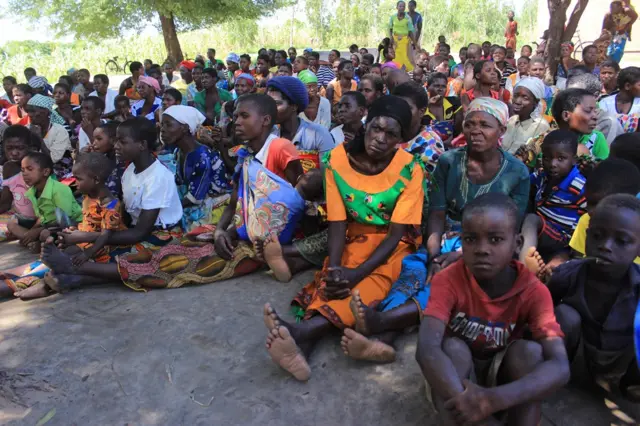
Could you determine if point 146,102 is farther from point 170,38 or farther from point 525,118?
point 170,38

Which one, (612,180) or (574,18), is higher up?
(574,18)

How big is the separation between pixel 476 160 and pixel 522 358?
1544 mm

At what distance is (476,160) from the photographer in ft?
10.5

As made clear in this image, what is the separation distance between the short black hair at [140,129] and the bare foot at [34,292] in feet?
4.10

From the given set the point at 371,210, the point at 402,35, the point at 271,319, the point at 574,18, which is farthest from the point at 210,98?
the point at 402,35

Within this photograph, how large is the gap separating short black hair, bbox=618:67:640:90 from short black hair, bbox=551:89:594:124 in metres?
1.09

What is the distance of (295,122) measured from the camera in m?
4.48

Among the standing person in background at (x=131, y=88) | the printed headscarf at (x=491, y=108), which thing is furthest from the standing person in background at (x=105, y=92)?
the printed headscarf at (x=491, y=108)

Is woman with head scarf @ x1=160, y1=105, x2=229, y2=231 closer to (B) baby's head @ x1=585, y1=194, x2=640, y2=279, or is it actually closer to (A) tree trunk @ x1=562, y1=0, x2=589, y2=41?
(B) baby's head @ x1=585, y1=194, x2=640, y2=279

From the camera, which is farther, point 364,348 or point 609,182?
point 609,182

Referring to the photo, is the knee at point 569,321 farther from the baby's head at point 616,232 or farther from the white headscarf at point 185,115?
the white headscarf at point 185,115

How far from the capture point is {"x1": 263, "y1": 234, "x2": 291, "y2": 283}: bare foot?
3453 mm

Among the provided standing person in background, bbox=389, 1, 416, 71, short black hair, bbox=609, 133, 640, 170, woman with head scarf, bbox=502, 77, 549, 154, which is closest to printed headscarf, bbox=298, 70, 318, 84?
woman with head scarf, bbox=502, 77, 549, 154

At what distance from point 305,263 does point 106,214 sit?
4.95 ft
